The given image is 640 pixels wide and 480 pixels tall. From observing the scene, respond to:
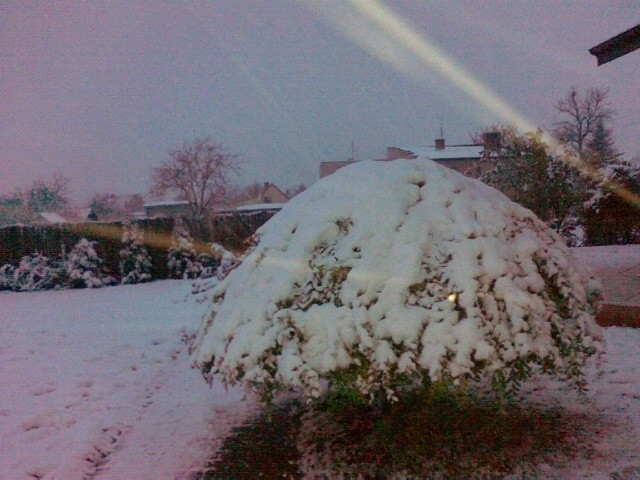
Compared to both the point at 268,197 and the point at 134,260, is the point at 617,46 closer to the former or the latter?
the point at 134,260

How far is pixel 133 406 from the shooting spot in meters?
4.72

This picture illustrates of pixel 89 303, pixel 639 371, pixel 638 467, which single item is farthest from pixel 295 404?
pixel 89 303

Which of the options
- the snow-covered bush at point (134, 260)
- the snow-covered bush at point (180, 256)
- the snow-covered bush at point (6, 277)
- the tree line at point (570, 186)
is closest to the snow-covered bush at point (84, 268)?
the snow-covered bush at point (134, 260)

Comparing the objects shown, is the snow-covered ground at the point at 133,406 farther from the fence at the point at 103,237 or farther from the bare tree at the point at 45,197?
the bare tree at the point at 45,197

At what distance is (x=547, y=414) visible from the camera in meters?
3.99

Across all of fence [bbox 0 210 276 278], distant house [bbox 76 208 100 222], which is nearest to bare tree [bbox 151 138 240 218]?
distant house [bbox 76 208 100 222]

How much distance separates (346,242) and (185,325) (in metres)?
5.10

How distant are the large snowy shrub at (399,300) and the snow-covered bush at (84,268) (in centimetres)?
1036

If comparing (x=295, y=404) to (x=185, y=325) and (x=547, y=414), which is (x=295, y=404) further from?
(x=185, y=325)

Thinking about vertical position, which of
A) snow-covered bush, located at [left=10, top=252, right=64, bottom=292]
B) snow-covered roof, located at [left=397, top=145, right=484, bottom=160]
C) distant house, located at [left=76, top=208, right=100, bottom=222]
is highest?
snow-covered roof, located at [left=397, top=145, right=484, bottom=160]

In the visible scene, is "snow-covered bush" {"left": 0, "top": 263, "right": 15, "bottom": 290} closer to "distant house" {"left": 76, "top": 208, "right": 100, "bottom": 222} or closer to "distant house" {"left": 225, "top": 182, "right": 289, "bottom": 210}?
"distant house" {"left": 76, "top": 208, "right": 100, "bottom": 222}

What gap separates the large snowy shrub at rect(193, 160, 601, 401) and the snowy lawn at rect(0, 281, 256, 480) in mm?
853

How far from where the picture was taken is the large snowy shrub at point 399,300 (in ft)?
9.64

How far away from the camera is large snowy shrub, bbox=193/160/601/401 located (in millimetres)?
2939
